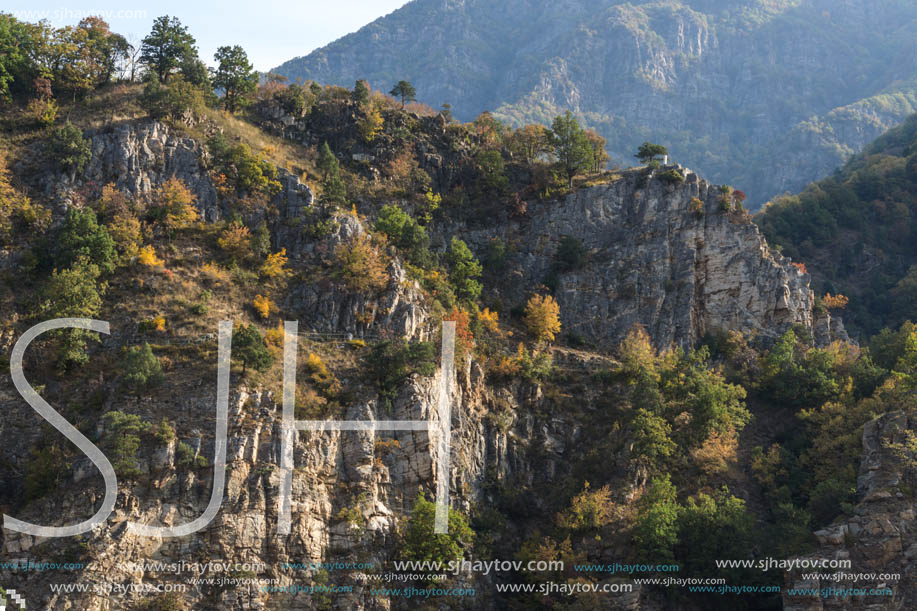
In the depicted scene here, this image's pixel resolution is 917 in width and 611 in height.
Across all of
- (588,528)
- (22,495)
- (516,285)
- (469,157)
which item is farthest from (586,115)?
(22,495)

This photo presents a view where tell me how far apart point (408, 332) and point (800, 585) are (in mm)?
33293

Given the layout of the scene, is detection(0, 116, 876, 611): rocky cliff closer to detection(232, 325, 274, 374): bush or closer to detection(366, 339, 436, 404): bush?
detection(366, 339, 436, 404): bush

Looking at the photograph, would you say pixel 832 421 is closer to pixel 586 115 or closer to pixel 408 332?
pixel 408 332

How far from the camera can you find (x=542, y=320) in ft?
247

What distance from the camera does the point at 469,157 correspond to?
90562 millimetres

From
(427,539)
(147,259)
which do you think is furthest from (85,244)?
(427,539)

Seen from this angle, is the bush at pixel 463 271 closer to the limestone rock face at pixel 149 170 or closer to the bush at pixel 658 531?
the limestone rock face at pixel 149 170

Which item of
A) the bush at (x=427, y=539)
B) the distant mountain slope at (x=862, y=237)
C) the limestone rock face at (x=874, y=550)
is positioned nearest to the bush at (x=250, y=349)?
the bush at (x=427, y=539)

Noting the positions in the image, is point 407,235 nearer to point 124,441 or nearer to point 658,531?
point 124,441

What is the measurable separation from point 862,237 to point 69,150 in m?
88.3

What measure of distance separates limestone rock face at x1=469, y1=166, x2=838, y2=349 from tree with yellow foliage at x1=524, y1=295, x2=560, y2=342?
12.6 ft

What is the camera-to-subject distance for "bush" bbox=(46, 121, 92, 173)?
6794 centimetres

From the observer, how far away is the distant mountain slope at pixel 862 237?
9588 cm

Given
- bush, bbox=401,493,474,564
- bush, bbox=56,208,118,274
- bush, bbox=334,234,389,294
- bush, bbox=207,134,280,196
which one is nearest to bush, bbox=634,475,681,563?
bush, bbox=401,493,474,564
